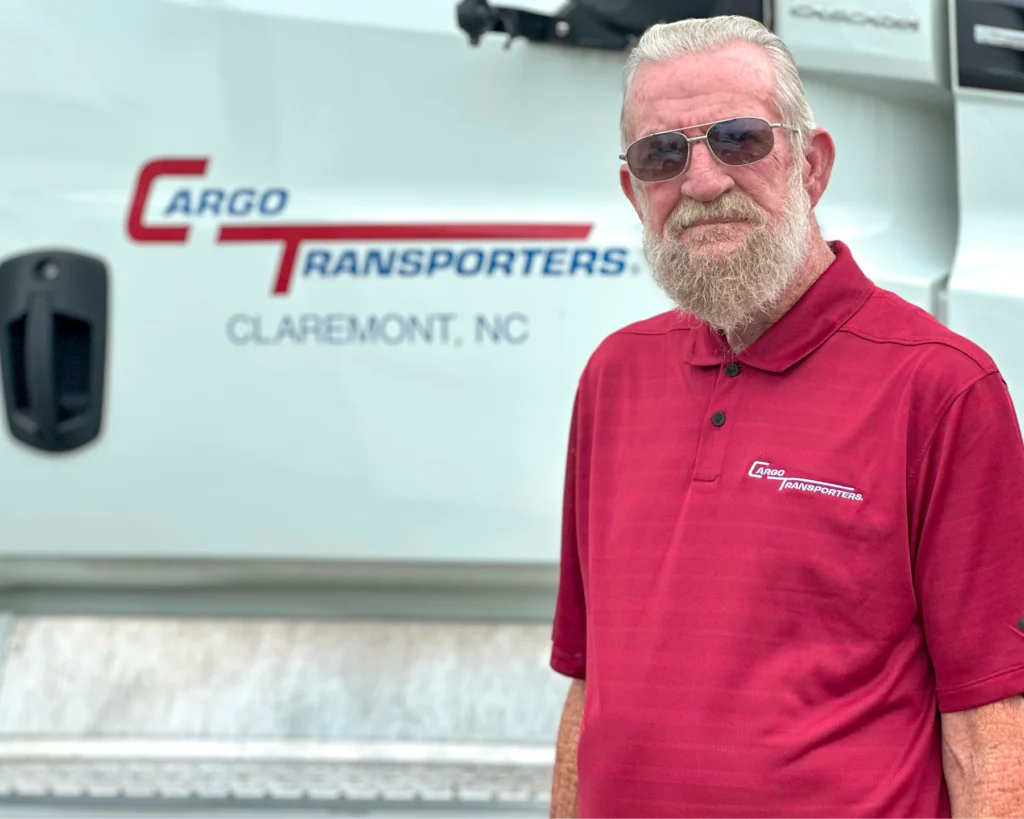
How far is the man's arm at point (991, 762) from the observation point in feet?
3.62

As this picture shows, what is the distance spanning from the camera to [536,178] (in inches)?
78.5

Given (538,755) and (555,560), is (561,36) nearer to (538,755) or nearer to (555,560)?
(555,560)

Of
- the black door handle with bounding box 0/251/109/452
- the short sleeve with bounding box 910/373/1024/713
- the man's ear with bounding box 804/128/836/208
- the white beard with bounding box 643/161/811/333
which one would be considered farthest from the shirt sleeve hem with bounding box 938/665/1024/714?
the black door handle with bounding box 0/251/109/452

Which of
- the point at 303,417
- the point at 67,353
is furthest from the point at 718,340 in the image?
the point at 67,353

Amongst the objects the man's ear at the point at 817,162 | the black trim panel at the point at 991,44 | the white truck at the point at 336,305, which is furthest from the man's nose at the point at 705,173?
the black trim panel at the point at 991,44

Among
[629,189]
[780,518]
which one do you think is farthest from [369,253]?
[780,518]

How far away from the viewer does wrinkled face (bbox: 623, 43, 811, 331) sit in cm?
125

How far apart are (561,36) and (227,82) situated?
54 centimetres

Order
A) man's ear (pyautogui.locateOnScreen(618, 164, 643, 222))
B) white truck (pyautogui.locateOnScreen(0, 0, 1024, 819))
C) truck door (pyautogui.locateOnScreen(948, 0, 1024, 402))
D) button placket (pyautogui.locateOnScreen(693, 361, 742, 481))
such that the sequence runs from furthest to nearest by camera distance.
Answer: white truck (pyautogui.locateOnScreen(0, 0, 1024, 819)), truck door (pyautogui.locateOnScreen(948, 0, 1024, 402)), man's ear (pyautogui.locateOnScreen(618, 164, 643, 222)), button placket (pyautogui.locateOnScreen(693, 361, 742, 481))

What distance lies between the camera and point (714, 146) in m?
1.24

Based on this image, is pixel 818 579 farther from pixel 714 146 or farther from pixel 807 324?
pixel 714 146

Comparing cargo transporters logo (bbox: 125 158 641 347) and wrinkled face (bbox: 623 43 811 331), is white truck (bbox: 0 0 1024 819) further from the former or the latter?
wrinkled face (bbox: 623 43 811 331)

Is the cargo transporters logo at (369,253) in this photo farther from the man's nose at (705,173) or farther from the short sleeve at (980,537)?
the short sleeve at (980,537)

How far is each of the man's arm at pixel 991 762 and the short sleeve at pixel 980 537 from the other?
2cm
